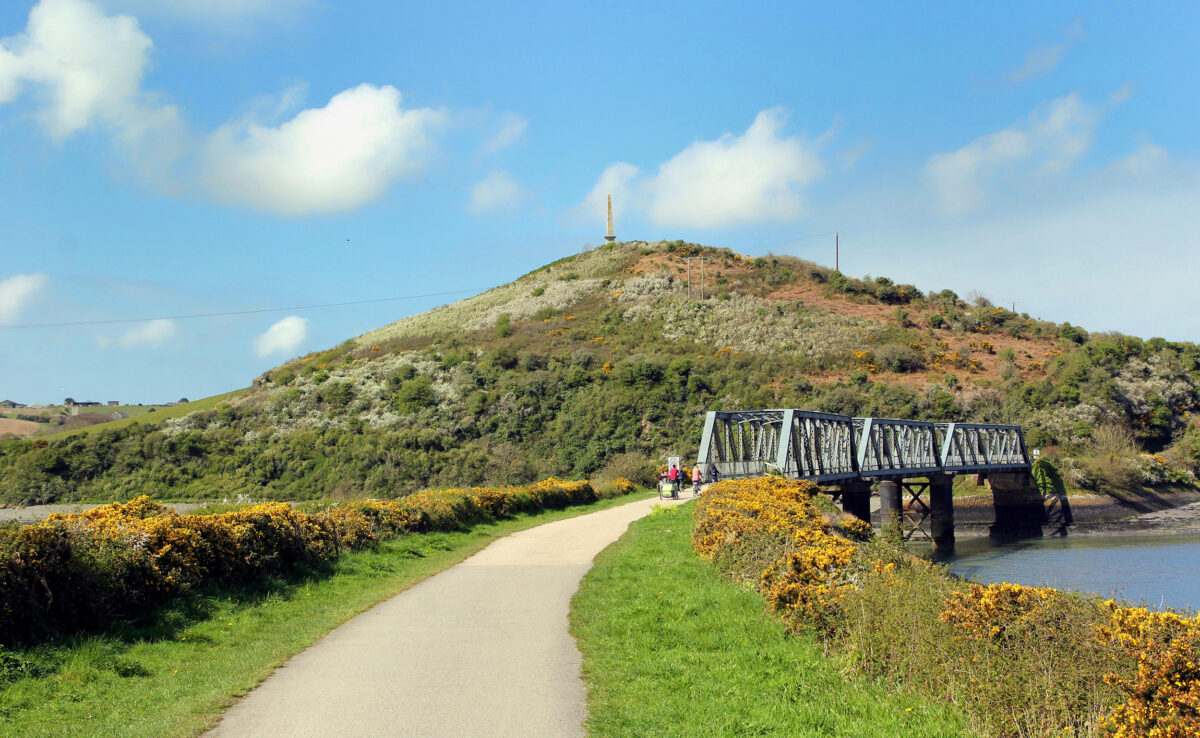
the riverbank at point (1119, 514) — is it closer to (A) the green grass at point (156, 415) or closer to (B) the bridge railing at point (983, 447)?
(B) the bridge railing at point (983, 447)

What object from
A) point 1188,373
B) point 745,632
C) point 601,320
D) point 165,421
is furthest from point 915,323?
point 745,632

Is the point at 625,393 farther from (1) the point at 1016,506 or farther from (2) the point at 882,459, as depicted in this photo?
(1) the point at 1016,506

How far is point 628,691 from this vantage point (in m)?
7.14

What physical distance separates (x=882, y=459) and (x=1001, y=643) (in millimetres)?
34492

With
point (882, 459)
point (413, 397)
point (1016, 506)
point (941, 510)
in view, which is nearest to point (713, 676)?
point (882, 459)

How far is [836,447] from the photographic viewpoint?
3538cm

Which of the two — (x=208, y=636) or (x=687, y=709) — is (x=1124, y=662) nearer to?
(x=687, y=709)

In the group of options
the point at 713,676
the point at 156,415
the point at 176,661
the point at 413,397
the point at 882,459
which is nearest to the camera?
the point at 713,676

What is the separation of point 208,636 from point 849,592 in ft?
23.0

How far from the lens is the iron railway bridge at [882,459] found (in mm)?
31188

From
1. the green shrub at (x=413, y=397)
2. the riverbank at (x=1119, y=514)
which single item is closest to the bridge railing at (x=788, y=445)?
the riverbank at (x=1119, y=514)

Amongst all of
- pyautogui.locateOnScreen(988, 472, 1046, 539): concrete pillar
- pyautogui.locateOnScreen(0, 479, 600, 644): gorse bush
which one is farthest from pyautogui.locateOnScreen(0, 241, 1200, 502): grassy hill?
pyautogui.locateOnScreen(0, 479, 600, 644): gorse bush

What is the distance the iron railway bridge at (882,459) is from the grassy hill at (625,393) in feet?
14.3

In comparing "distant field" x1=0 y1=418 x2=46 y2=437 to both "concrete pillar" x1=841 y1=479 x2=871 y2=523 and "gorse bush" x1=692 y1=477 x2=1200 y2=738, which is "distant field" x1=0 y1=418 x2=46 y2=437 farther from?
"gorse bush" x1=692 y1=477 x2=1200 y2=738
